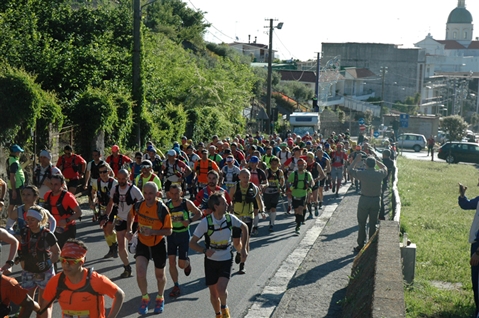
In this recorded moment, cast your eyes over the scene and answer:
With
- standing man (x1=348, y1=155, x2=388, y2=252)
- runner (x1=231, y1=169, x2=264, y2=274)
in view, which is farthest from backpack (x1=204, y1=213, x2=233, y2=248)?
standing man (x1=348, y1=155, x2=388, y2=252)

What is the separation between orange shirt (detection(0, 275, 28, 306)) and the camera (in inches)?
227

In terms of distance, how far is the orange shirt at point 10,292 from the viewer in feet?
18.9

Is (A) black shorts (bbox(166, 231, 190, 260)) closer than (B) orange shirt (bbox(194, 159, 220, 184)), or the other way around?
(A) black shorts (bbox(166, 231, 190, 260))

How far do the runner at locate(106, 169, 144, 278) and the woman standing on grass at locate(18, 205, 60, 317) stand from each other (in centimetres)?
262

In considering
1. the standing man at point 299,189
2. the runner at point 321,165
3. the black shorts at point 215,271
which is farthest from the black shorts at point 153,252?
the runner at point 321,165

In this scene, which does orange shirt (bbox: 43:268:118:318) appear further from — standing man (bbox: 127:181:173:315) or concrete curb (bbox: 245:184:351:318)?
concrete curb (bbox: 245:184:351:318)

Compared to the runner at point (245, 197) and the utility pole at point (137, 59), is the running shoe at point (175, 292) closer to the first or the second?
the runner at point (245, 197)

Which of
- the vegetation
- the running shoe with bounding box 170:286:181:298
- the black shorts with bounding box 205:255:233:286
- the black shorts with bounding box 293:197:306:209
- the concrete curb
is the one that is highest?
the vegetation

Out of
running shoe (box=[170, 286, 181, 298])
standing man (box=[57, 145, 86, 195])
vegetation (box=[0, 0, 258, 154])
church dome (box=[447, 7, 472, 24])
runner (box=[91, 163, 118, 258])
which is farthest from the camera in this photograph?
church dome (box=[447, 7, 472, 24])

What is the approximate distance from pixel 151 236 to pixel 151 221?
0.65 feet

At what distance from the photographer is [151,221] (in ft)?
29.1

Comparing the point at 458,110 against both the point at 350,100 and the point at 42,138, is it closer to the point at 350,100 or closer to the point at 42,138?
the point at 350,100

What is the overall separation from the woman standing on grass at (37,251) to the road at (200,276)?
1.19 meters

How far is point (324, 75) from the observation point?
77.8m
